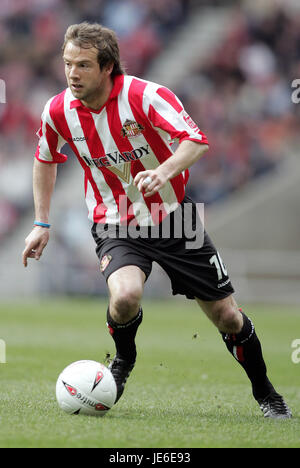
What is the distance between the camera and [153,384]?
21.6ft

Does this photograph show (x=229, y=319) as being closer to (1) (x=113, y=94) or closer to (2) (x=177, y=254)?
(2) (x=177, y=254)

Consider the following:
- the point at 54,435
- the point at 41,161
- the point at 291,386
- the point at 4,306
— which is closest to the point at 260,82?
the point at 4,306

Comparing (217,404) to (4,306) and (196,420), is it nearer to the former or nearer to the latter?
(196,420)

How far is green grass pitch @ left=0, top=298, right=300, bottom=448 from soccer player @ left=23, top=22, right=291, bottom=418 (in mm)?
467

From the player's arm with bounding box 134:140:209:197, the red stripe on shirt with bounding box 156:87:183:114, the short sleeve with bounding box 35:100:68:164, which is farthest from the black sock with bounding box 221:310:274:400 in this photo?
the short sleeve with bounding box 35:100:68:164

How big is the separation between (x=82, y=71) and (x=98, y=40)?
227 millimetres

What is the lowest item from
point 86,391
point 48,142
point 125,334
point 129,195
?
point 86,391

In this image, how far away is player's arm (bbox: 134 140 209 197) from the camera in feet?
14.2

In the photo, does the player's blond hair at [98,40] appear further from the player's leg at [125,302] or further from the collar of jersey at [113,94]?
the player's leg at [125,302]

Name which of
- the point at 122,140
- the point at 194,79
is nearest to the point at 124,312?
the point at 122,140

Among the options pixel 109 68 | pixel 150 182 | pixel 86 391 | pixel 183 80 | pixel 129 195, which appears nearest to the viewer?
pixel 150 182

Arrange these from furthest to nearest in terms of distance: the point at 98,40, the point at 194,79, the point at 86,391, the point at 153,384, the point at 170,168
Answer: the point at 194,79, the point at 153,384, the point at 98,40, the point at 86,391, the point at 170,168

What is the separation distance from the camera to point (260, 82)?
17.0 metres

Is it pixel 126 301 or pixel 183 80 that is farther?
pixel 183 80
